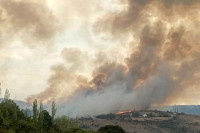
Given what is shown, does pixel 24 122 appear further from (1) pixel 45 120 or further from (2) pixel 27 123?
(1) pixel 45 120

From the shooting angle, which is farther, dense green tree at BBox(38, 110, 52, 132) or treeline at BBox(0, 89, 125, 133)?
dense green tree at BBox(38, 110, 52, 132)

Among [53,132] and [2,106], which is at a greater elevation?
[2,106]

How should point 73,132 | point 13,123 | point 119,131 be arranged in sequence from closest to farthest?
point 13,123, point 73,132, point 119,131

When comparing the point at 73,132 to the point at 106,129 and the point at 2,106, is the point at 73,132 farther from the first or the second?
the point at 2,106

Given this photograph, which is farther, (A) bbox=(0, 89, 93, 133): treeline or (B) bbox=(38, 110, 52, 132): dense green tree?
(B) bbox=(38, 110, 52, 132): dense green tree

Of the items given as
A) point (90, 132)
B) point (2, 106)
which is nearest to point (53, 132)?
point (90, 132)

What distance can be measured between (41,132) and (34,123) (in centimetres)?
582

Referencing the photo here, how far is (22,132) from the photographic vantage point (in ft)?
497

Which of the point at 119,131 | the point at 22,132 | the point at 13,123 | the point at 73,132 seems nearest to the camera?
the point at 22,132

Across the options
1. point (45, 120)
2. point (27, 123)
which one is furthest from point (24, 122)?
point (45, 120)

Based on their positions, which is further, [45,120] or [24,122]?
[45,120]

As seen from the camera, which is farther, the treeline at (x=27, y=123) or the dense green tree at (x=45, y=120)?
the dense green tree at (x=45, y=120)

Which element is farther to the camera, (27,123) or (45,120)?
(45,120)

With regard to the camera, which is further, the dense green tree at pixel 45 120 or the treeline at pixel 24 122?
the dense green tree at pixel 45 120
